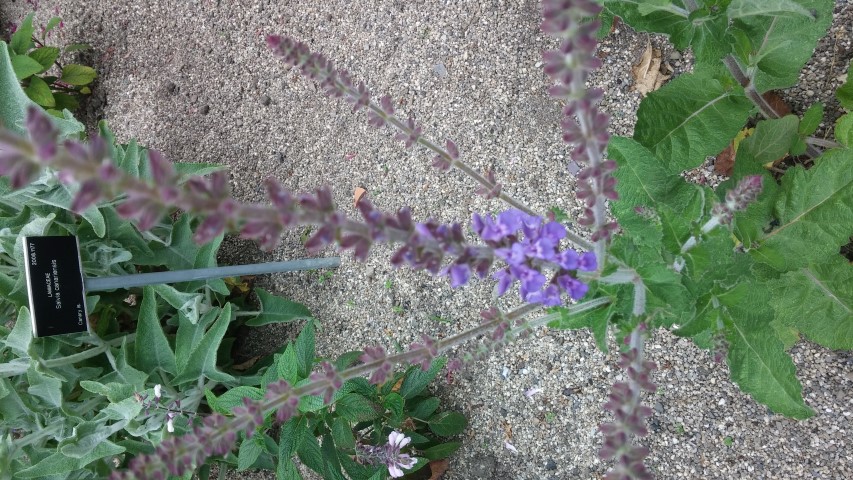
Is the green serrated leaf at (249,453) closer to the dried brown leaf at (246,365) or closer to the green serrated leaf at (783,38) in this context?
the dried brown leaf at (246,365)

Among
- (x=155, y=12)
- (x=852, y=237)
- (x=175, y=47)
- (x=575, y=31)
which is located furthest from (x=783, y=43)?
(x=155, y=12)

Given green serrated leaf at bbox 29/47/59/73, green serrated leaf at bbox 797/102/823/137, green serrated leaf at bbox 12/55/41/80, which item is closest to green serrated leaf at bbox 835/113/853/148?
green serrated leaf at bbox 797/102/823/137

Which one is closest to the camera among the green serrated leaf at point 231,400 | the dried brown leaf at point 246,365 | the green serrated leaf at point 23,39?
the green serrated leaf at point 231,400

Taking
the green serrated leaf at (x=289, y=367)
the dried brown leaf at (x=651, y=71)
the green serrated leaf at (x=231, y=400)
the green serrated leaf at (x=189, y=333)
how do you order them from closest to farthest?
the green serrated leaf at (x=289, y=367) < the green serrated leaf at (x=231, y=400) < the dried brown leaf at (x=651, y=71) < the green serrated leaf at (x=189, y=333)

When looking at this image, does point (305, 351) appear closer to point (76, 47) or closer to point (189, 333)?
point (189, 333)

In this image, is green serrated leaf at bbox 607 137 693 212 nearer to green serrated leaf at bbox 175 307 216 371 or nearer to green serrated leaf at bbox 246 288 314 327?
green serrated leaf at bbox 246 288 314 327

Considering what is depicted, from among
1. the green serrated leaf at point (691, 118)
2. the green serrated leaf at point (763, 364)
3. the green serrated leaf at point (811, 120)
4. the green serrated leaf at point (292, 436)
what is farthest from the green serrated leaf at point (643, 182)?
the green serrated leaf at point (292, 436)
